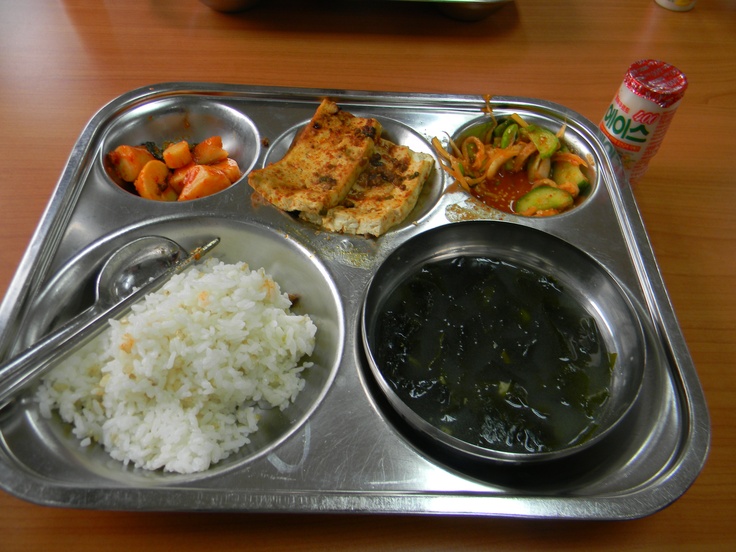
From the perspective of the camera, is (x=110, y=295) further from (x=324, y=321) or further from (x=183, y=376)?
(x=324, y=321)

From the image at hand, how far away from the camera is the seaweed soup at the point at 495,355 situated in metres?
1.26

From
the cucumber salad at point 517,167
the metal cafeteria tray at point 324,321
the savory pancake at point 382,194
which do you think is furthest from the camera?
the cucumber salad at point 517,167

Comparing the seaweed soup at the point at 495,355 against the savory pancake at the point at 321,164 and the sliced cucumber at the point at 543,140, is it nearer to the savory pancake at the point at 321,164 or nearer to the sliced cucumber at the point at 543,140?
the savory pancake at the point at 321,164

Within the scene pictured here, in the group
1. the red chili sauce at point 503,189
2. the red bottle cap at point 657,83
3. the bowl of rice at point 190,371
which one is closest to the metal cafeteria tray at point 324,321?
the bowl of rice at point 190,371

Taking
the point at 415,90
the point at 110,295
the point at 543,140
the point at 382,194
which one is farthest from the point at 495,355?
the point at 415,90

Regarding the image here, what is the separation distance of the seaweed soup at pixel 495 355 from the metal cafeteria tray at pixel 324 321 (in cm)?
8

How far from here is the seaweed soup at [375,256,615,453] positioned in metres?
1.26

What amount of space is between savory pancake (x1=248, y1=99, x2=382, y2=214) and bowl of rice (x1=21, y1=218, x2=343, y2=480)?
17cm

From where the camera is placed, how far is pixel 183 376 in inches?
52.5

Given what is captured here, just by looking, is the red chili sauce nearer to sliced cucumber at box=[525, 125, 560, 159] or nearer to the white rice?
sliced cucumber at box=[525, 125, 560, 159]

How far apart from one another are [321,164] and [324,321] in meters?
0.58

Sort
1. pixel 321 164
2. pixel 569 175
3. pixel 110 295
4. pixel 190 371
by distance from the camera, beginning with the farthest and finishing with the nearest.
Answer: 1. pixel 569 175
2. pixel 321 164
3. pixel 110 295
4. pixel 190 371

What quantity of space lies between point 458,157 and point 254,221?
82 cm

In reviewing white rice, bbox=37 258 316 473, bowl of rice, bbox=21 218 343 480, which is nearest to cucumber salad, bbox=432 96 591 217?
bowl of rice, bbox=21 218 343 480
